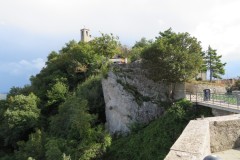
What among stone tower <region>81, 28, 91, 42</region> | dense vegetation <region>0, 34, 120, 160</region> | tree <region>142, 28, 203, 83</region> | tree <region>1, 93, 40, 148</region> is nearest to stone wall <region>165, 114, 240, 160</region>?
dense vegetation <region>0, 34, 120, 160</region>

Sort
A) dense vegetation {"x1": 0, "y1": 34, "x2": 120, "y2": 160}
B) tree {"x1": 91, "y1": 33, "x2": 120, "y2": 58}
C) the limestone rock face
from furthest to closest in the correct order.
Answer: tree {"x1": 91, "y1": 33, "x2": 120, "y2": 58}, the limestone rock face, dense vegetation {"x1": 0, "y1": 34, "x2": 120, "y2": 160}

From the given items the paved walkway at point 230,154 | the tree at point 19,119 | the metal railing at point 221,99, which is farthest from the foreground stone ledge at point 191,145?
the tree at point 19,119

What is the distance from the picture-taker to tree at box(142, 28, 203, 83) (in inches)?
974

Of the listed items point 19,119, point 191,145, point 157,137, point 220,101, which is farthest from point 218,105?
point 19,119

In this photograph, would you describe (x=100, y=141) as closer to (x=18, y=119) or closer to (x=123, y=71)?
(x=123, y=71)

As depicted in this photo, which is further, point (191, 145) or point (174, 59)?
point (174, 59)

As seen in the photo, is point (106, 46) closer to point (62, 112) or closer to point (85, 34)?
point (62, 112)

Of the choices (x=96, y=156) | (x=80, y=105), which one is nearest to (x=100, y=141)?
(x=96, y=156)

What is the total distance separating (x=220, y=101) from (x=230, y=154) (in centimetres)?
1445

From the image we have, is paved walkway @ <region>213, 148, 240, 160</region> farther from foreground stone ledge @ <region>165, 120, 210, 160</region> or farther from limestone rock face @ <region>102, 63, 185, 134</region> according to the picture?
limestone rock face @ <region>102, 63, 185, 134</region>

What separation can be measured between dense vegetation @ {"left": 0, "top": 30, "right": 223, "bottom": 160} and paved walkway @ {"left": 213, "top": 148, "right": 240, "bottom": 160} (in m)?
13.3

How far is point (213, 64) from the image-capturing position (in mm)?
42812

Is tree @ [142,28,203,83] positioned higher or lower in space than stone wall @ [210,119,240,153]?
higher

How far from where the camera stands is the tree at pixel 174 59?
81.2ft
